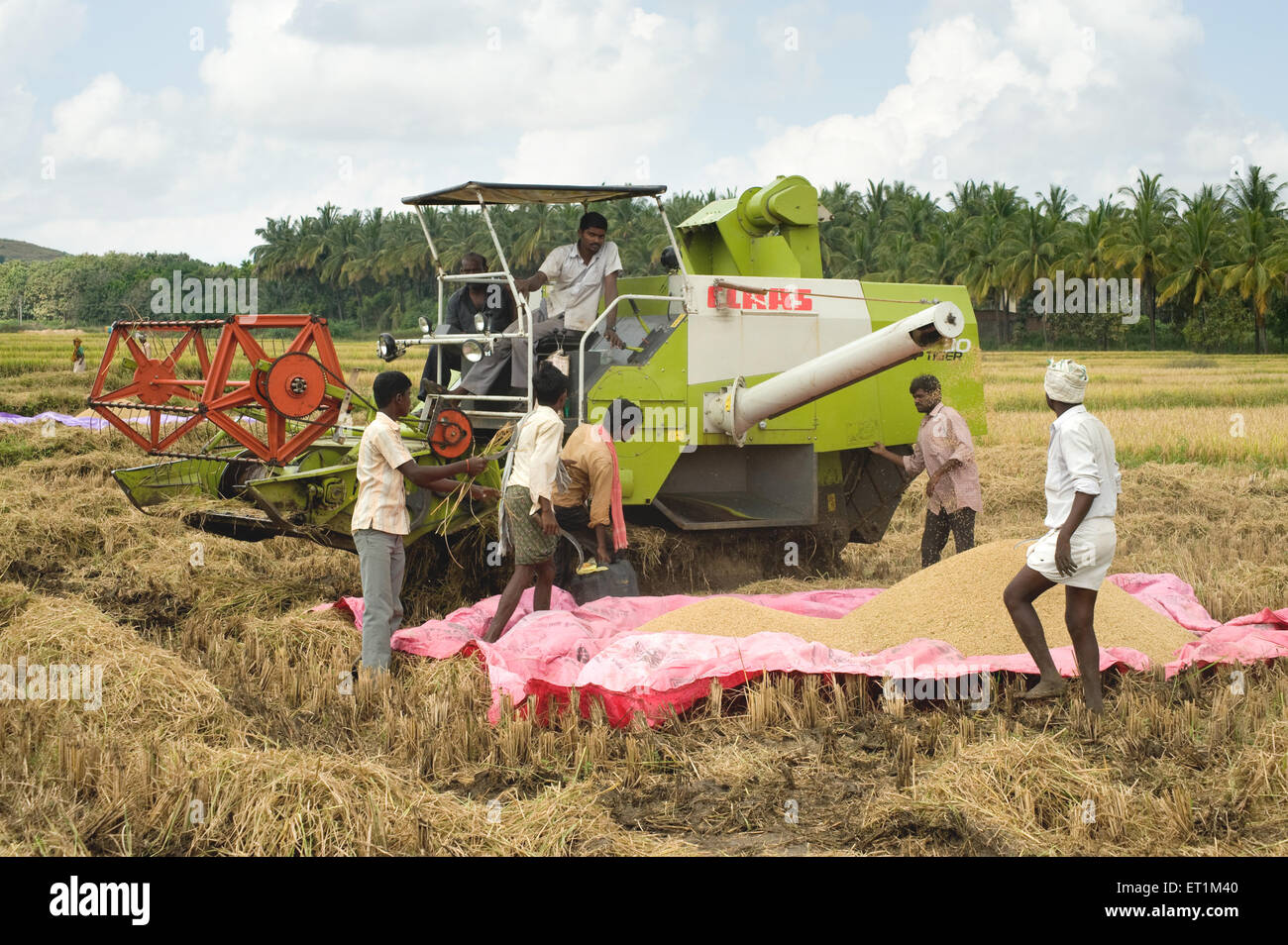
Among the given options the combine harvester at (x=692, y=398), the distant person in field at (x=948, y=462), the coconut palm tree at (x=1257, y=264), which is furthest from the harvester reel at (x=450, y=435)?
the coconut palm tree at (x=1257, y=264)

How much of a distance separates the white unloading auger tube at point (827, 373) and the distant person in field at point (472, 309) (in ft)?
4.80

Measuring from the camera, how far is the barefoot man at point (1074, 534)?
471 cm

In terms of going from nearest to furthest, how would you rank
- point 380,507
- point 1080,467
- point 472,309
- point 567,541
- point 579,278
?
1. point 1080,467
2. point 380,507
3. point 567,541
4. point 579,278
5. point 472,309

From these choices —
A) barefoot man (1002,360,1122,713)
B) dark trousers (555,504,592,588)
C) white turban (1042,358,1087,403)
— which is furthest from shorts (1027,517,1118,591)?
dark trousers (555,504,592,588)

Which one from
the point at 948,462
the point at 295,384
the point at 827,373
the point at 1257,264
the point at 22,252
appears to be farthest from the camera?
the point at 22,252

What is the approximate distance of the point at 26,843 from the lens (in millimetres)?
3469

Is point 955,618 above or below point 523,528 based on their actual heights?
below

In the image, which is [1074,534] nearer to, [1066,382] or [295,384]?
[1066,382]

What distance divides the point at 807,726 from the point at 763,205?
4335mm

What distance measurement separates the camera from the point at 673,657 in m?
5.23

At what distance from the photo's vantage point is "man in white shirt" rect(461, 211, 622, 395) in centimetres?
711

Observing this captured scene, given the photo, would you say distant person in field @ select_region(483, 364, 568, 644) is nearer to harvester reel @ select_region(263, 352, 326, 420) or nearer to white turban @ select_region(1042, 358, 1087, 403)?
harvester reel @ select_region(263, 352, 326, 420)

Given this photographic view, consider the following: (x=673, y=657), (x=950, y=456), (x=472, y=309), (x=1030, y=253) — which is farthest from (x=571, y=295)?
(x=1030, y=253)

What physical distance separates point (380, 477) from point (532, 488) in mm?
760
